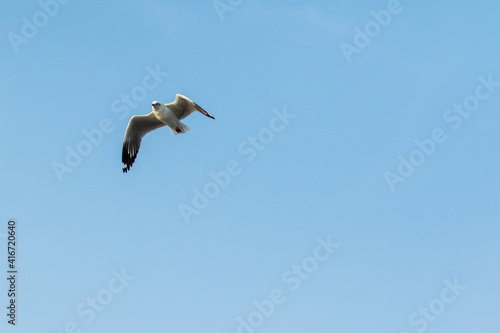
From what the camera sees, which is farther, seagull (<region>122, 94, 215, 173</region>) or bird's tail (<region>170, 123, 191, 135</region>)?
seagull (<region>122, 94, 215, 173</region>)

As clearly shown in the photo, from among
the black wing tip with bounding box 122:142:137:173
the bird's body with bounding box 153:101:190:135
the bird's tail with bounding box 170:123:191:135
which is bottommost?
the bird's tail with bounding box 170:123:191:135

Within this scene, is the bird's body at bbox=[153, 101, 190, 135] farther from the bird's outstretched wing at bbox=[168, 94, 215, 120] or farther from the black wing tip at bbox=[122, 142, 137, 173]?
the black wing tip at bbox=[122, 142, 137, 173]

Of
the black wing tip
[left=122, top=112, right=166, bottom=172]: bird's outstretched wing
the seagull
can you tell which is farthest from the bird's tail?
the black wing tip

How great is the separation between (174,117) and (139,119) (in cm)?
151

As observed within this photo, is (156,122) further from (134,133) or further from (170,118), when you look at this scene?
(170,118)

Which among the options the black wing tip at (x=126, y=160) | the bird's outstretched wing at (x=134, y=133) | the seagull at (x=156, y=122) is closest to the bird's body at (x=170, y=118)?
the seagull at (x=156, y=122)

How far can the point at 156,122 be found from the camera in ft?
52.4

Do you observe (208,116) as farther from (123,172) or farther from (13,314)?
(13,314)

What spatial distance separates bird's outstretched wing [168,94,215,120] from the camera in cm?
1455

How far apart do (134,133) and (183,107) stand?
2.09 metres

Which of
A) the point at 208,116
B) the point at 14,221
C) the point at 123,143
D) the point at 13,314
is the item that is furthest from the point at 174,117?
the point at 13,314

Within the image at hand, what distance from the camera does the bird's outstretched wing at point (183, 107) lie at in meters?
14.6

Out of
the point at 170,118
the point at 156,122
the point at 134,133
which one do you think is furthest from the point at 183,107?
the point at 134,133

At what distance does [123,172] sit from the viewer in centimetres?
1634
